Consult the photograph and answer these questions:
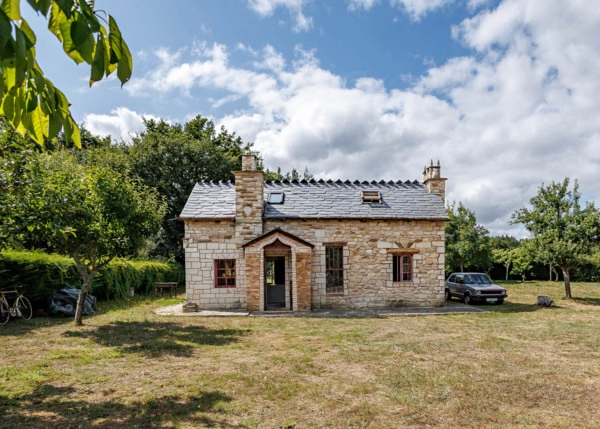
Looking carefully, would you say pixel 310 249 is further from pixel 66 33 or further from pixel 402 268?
pixel 66 33

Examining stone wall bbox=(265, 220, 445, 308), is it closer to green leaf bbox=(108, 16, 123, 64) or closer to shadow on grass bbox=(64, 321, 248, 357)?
shadow on grass bbox=(64, 321, 248, 357)

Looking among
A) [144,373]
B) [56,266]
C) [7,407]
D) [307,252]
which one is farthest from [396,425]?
[56,266]

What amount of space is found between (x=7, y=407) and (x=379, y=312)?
34.6ft

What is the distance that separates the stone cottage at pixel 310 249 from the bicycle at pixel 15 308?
15.8 ft

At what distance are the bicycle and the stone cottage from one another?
4825 millimetres

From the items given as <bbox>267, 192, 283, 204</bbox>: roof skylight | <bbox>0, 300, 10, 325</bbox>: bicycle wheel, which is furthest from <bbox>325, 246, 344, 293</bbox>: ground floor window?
<bbox>0, 300, 10, 325</bbox>: bicycle wheel

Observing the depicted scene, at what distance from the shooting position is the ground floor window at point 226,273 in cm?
1355

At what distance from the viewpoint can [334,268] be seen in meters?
13.9

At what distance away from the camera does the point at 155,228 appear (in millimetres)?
11273

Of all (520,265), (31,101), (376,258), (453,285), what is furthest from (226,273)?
(520,265)

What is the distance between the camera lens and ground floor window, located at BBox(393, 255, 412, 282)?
46.5 feet

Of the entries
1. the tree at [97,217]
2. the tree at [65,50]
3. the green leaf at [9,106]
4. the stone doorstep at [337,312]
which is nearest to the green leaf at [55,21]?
the tree at [65,50]

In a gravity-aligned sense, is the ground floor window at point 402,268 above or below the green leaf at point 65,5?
below

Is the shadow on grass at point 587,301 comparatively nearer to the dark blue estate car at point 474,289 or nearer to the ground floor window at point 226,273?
the dark blue estate car at point 474,289
